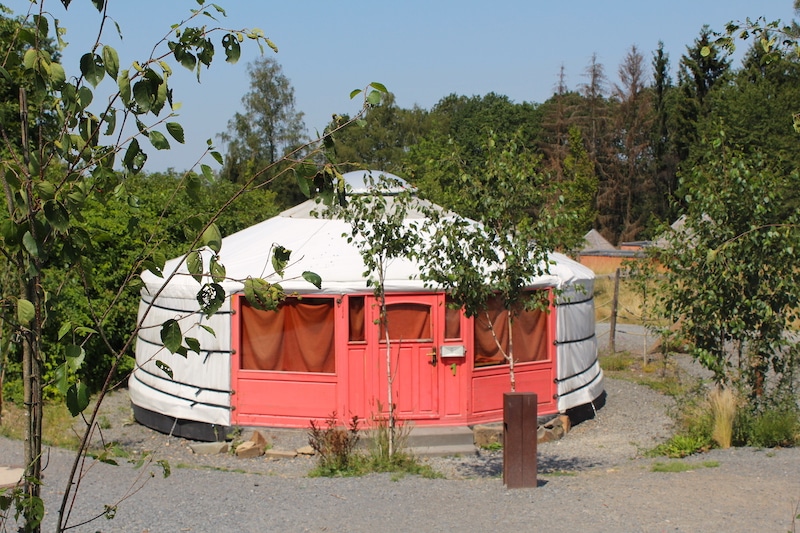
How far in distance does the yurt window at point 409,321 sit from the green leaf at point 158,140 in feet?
23.1

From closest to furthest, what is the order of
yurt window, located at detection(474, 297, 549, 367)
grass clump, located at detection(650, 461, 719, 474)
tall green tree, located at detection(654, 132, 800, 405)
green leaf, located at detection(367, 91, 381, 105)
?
green leaf, located at detection(367, 91, 381, 105)
grass clump, located at detection(650, 461, 719, 474)
tall green tree, located at detection(654, 132, 800, 405)
yurt window, located at detection(474, 297, 549, 367)

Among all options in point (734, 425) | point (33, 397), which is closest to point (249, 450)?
point (734, 425)

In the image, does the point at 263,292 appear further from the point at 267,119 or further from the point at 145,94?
the point at 267,119

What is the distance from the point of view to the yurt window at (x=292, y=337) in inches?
367

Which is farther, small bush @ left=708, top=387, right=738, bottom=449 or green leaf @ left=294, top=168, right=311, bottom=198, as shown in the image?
small bush @ left=708, top=387, right=738, bottom=449

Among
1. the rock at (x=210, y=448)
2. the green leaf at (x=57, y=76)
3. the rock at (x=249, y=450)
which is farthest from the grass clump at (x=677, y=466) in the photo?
the green leaf at (x=57, y=76)

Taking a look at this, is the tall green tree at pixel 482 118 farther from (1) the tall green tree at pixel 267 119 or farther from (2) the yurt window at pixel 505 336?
(2) the yurt window at pixel 505 336

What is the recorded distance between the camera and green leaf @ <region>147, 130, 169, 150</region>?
2.32 m

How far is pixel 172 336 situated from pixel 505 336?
7638mm

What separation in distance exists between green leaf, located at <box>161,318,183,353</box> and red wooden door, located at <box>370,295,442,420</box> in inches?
273

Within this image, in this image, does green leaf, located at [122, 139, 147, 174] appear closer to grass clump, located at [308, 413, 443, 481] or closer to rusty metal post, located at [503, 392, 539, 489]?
rusty metal post, located at [503, 392, 539, 489]

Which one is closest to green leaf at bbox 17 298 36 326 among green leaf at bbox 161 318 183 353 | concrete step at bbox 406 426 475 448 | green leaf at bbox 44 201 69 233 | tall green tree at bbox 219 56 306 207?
green leaf at bbox 44 201 69 233

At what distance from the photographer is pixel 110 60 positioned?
2.20 meters

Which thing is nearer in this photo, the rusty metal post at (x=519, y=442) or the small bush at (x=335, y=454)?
the rusty metal post at (x=519, y=442)
